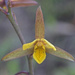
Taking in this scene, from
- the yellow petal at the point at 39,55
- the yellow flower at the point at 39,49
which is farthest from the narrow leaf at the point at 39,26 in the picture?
the yellow petal at the point at 39,55

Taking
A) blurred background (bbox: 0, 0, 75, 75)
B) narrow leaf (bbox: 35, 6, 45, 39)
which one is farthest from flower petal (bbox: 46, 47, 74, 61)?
blurred background (bbox: 0, 0, 75, 75)

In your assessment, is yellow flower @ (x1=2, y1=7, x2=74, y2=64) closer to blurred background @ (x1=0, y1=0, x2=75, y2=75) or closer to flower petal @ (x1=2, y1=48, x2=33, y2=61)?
flower petal @ (x1=2, y1=48, x2=33, y2=61)

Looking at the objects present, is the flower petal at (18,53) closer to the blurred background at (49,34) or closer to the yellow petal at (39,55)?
the yellow petal at (39,55)

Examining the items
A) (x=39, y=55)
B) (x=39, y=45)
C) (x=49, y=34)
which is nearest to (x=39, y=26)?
(x=39, y=45)

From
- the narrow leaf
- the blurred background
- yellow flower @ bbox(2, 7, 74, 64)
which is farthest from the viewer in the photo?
the blurred background

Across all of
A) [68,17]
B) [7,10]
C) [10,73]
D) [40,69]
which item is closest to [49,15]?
[68,17]
